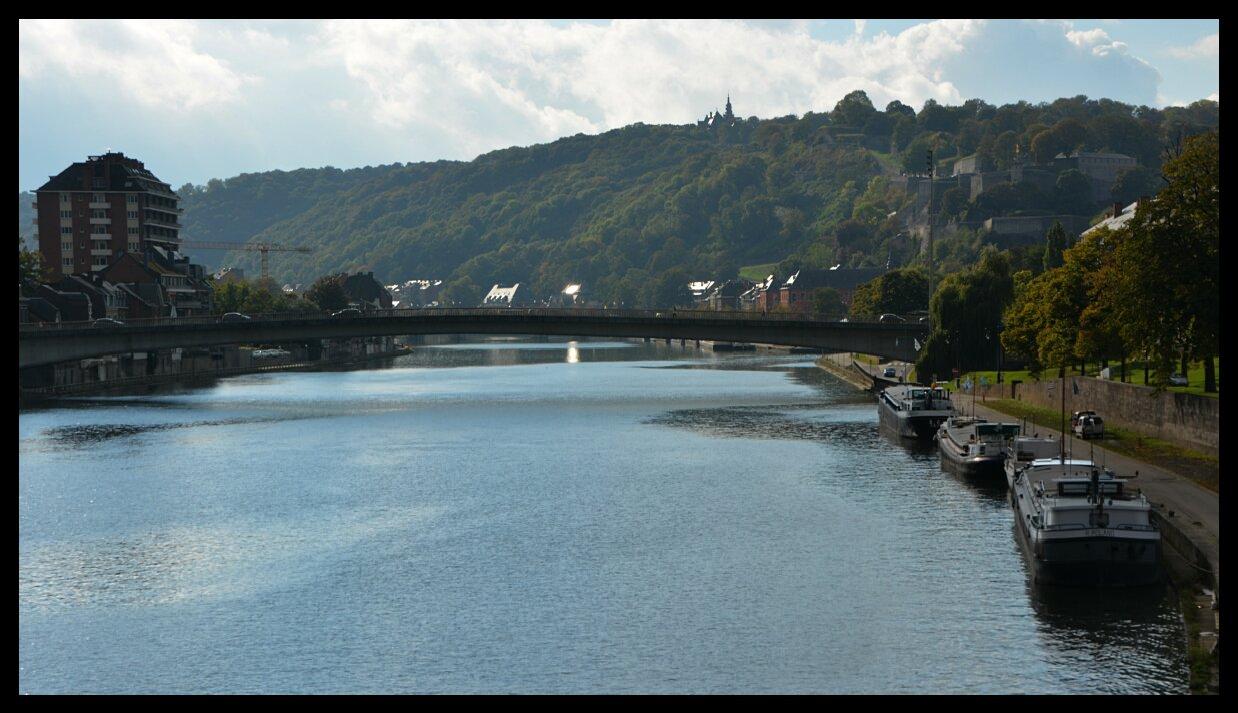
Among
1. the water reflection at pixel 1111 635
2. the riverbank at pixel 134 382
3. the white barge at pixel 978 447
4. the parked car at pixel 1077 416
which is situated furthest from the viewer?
the riverbank at pixel 134 382

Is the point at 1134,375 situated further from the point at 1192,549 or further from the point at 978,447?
the point at 1192,549

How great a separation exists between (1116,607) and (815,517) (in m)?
19.4

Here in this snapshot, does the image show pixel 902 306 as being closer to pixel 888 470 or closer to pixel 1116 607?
pixel 888 470

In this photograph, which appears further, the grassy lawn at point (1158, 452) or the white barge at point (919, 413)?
the white barge at point (919, 413)

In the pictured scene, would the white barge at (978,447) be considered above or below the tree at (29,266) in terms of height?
below

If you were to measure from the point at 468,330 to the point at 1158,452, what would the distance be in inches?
3459

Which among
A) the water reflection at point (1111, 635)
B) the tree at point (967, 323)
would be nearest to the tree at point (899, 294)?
the tree at point (967, 323)

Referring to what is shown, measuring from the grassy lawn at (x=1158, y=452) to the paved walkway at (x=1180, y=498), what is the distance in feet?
1.74

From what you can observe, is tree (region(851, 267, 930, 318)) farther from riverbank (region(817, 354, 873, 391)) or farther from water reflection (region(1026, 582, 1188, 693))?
water reflection (region(1026, 582, 1188, 693))

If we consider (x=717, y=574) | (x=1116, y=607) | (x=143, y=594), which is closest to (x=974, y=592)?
(x=1116, y=607)

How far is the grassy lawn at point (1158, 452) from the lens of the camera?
56.2 m

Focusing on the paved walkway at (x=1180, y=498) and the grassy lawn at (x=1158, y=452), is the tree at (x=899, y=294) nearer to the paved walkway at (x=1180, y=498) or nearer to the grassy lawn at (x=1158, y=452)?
the grassy lawn at (x=1158, y=452)

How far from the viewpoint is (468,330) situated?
142m

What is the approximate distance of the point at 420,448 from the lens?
8856cm
